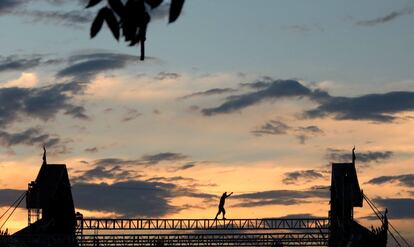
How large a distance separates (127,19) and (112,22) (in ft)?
0.32

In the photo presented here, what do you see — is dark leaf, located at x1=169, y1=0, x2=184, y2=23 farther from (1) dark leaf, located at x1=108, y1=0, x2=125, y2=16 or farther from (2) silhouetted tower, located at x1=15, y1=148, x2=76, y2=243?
(2) silhouetted tower, located at x1=15, y1=148, x2=76, y2=243

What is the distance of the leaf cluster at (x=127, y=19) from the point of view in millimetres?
7000

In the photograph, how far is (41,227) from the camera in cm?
7412

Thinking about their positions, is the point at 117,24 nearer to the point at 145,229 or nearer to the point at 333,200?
the point at 145,229

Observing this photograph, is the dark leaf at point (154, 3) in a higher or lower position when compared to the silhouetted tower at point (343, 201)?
lower

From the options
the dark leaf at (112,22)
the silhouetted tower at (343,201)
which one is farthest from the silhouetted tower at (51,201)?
the dark leaf at (112,22)

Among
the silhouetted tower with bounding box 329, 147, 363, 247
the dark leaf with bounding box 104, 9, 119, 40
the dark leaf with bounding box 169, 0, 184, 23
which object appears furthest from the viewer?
the silhouetted tower with bounding box 329, 147, 363, 247

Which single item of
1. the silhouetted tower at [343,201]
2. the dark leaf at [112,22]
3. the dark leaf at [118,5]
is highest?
the silhouetted tower at [343,201]

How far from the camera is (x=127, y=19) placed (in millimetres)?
7059

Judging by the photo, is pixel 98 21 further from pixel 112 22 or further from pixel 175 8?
pixel 175 8

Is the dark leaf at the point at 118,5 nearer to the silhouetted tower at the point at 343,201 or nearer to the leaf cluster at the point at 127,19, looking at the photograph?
the leaf cluster at the point at 127,19

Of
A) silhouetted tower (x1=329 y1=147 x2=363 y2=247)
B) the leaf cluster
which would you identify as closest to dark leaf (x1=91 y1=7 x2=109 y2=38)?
the leaf cluster

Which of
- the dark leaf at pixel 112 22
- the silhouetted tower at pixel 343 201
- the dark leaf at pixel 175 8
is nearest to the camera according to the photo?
the dark leaf at pixel 175 8

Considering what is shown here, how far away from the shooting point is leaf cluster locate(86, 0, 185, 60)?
700cm
